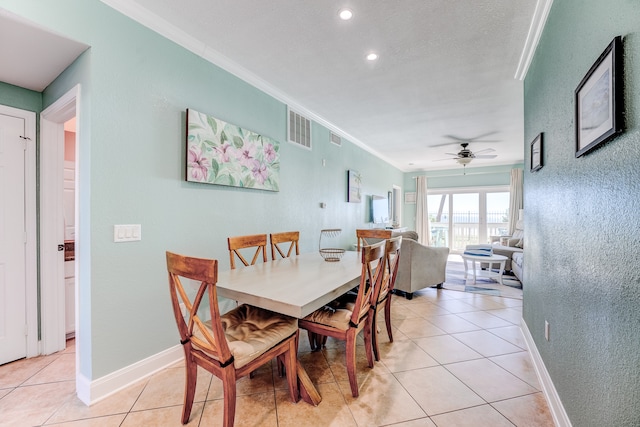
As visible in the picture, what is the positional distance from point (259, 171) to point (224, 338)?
186cm

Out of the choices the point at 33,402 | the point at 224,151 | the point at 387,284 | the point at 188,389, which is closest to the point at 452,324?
the point at 387,284

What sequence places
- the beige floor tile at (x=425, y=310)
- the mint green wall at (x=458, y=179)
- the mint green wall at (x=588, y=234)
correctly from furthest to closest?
the mint green wall at (x=458, y=179), the beige floor tile at (x=425, y=310), the mint green wall at (x=588, y=234)

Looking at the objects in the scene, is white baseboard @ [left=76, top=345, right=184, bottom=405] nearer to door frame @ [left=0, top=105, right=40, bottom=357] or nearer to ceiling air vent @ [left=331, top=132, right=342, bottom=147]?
door frame @ [left=0, top=105, right=40, bottom=357]

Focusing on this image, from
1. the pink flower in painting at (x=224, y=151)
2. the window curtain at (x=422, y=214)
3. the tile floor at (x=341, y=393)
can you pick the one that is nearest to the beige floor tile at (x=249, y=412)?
the tile floor at (x=341, y=393)

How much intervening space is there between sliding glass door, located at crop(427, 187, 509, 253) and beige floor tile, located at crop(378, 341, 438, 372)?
6.18 meters

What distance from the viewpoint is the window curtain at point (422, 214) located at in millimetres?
8047

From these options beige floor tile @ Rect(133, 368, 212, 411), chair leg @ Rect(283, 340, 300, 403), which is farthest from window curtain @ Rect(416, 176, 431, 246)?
beige floor tile @ Rect(133, 368, 212, 411)

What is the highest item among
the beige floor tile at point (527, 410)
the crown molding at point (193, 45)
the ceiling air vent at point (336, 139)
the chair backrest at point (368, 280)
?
the crown molding at point (193, 45)

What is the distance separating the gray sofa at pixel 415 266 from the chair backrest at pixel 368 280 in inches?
71.4

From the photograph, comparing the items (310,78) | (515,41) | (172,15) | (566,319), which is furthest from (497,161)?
(172,15)

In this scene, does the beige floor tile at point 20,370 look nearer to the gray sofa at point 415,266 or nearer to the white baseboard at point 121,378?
the white baseboard at point 121,378

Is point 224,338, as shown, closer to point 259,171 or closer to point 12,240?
point 259,171

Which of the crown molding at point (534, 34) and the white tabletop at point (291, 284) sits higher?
the crown molding at point (534, 34)

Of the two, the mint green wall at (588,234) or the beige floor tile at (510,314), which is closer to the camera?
the mint green wall at (588,234)
